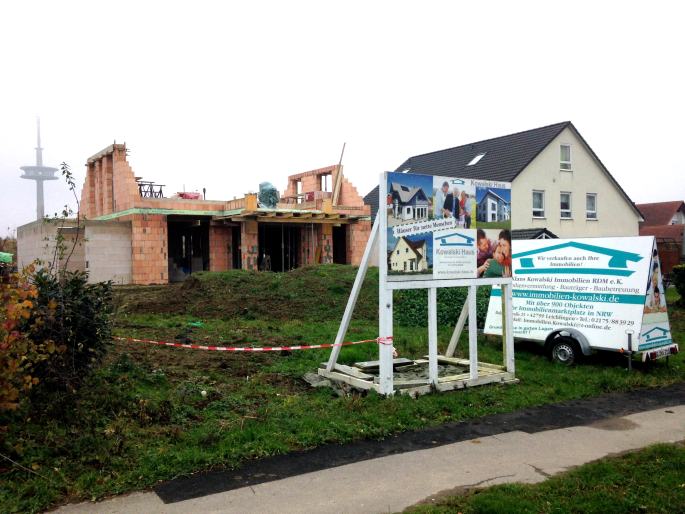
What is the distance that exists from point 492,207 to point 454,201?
3.09 ft

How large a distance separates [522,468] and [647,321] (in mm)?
5146

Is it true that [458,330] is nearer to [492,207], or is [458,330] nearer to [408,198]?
[492,207]

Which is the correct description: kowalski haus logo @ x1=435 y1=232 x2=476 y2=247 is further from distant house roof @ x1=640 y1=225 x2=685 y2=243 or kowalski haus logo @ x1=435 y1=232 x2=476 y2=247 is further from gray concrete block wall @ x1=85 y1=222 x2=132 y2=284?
distant house roof @ x1=640 y1=225 x2=685 y2=243

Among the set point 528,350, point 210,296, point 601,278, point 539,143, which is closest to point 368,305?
point 210,296

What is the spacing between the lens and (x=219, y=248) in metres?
26.5

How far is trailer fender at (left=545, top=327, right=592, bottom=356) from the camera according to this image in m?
9.74

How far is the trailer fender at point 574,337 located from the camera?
9.74m

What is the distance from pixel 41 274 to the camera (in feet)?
20.6

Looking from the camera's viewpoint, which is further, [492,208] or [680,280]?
[680,280]

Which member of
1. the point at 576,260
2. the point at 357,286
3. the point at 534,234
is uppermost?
the point at 534,234

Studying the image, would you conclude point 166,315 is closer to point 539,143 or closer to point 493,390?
point 493,390

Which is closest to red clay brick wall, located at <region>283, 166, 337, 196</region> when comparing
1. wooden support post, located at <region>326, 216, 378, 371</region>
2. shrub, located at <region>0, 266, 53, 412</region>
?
wooden support post, located at <region>326, 216, 378, 371</region>

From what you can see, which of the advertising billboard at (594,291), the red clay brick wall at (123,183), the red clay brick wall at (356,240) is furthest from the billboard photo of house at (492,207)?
the red clay brick wall at (356,240)

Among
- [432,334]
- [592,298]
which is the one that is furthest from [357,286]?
[592,298]
